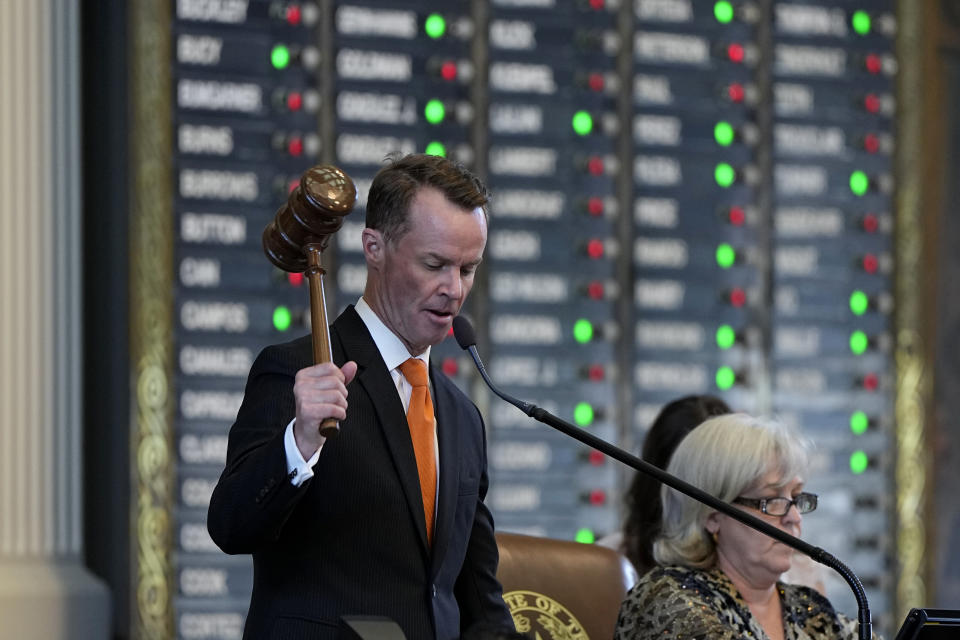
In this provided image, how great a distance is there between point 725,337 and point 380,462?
100 inches

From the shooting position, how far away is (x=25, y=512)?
369 centimetres

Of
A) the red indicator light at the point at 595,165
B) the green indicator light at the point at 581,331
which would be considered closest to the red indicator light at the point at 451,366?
the green indicator light at the point at 581,331

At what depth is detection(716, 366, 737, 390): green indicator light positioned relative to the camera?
4.38 metres

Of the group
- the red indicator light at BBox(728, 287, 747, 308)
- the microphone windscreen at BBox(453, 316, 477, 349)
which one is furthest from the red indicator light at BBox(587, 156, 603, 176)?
the microphone windscreen at BBox(453, 316, 477, 349)

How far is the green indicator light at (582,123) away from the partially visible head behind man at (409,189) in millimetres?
2194

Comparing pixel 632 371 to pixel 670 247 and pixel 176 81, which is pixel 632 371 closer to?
pixel 670 247

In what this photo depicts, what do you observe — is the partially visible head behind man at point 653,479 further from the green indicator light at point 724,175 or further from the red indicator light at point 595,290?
the green indicator light at point 724,175

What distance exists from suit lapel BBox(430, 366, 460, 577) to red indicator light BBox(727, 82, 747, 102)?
246 centimetres

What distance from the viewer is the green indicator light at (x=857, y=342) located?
452 cm

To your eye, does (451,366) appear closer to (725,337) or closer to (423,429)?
(725,337)

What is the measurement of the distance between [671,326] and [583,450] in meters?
0.47

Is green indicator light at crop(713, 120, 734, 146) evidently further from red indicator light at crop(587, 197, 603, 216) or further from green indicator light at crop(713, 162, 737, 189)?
red indicator light at crop(587, 197, 603, 216)

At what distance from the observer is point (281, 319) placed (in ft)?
12.9

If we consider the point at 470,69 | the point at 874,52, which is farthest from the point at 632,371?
the point at 874,52
